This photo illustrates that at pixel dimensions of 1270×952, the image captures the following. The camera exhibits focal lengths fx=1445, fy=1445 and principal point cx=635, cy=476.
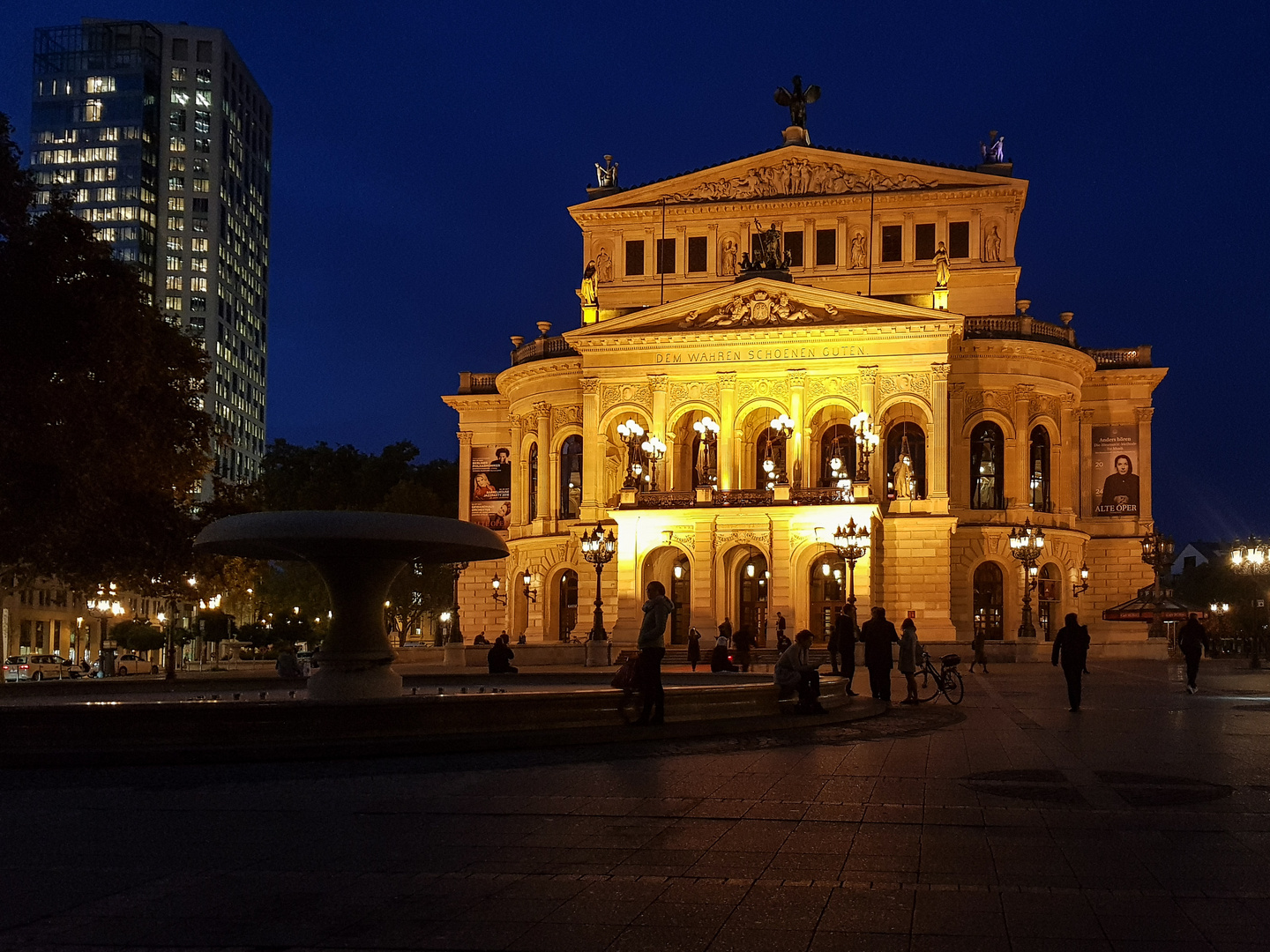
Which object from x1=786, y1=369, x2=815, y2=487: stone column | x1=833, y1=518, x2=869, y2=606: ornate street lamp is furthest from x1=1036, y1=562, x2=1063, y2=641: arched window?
x1=833, y1=518, x2=869, y2=606: ornate street lamp

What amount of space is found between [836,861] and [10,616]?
246 feet

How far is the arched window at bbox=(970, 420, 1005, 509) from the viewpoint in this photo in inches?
2366

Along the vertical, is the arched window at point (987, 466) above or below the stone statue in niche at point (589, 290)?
below

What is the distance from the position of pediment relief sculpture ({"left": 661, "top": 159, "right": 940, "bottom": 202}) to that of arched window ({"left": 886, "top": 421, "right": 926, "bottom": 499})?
446 inches

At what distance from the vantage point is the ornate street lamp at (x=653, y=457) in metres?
56.0

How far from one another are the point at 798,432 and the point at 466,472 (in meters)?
19.4

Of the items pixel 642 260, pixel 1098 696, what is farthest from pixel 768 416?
pixel 1098 696

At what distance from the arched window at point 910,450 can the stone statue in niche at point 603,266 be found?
50.3 feet

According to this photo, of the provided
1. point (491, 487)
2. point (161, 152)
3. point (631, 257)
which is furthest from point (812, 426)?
point (161, 152)

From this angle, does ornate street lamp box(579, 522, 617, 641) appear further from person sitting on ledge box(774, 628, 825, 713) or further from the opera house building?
person sitting on ledge box(774, 628, 825, 713)

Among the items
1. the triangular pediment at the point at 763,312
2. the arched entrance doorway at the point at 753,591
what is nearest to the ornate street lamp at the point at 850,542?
the arched entrance doorway at the point at 753,591

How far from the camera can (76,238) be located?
28.8 meters

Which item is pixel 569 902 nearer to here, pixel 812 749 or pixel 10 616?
pixel 812 749

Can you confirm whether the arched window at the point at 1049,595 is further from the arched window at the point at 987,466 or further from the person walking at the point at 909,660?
the person walking at the point at 909,660
